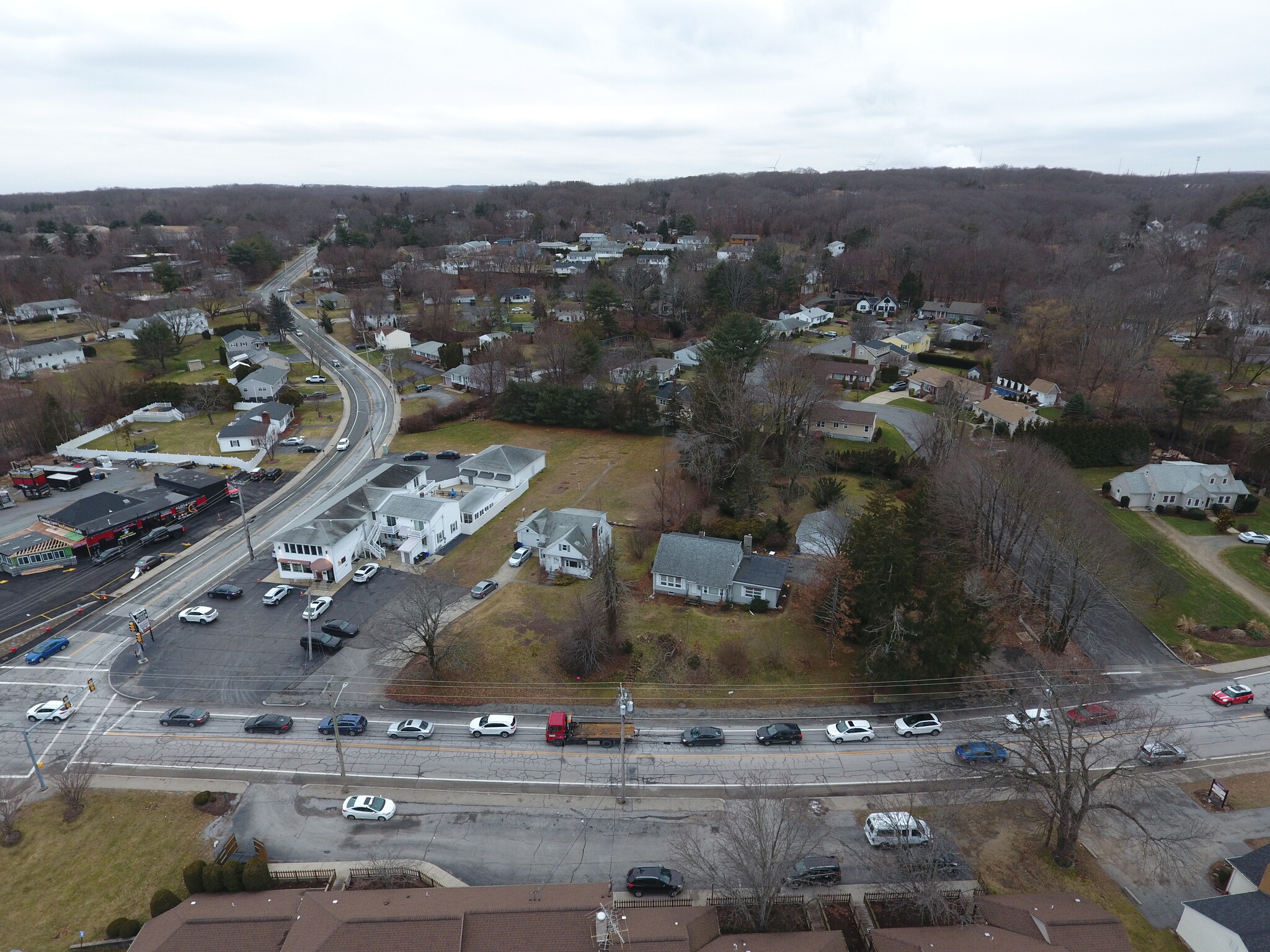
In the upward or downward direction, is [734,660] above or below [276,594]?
below

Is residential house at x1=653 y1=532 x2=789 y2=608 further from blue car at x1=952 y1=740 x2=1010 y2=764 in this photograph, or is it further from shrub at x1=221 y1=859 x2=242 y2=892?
shrub at x1=221 y1=859 x2=242 y2=892

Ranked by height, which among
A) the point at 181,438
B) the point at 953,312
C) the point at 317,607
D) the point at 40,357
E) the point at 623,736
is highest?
the point at 953,312

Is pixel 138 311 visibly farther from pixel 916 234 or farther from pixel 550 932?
pixel 916 234

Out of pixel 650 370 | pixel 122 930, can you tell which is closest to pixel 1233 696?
pixel 122 930

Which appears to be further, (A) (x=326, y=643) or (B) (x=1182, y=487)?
(B) (x=1182, y=487)

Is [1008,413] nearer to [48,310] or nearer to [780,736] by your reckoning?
[780,736]

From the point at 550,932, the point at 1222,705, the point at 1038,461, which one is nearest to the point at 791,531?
the point at 1038,461

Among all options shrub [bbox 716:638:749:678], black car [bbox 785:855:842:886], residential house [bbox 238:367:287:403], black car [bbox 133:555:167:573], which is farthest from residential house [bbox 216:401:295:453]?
black car [bbox 785:855:842:886]
